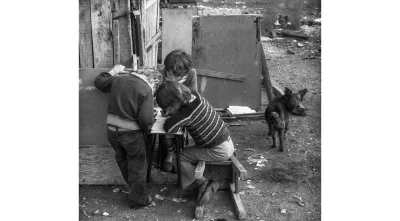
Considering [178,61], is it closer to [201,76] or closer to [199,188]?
[199,188]

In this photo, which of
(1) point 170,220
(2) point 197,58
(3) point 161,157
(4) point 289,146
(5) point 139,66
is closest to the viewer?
(1) point 170,220

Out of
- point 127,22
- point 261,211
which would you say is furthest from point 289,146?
point 127,22

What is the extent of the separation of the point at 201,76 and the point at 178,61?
3434mm

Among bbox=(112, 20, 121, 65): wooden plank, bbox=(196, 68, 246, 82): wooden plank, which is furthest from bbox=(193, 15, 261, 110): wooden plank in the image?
bbox=(112, 20, 121, 65): wooden plank

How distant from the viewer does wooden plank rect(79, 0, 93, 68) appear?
5.64 meters

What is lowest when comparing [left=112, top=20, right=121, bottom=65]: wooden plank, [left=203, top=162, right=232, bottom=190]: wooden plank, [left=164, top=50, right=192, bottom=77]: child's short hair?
[left=203, top=162, right=232, bottom=190]: wooden plank

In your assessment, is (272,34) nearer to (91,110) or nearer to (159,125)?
(91,110)

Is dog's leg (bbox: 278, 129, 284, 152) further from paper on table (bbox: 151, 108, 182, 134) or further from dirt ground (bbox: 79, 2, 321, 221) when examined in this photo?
paper on table (bbox: 151, 108, 182, 134)

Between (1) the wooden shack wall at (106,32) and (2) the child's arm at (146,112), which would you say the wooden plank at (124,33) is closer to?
(1) the wooden shack wall at (106,32)

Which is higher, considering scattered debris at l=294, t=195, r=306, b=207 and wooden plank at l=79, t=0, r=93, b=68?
wooden plank at l=79, t=0, r=93, b=68

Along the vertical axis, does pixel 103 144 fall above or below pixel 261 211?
above

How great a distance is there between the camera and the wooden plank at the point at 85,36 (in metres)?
5.64

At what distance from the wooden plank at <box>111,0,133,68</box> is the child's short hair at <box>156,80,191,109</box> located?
1429 millimetres

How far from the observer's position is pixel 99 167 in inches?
228
